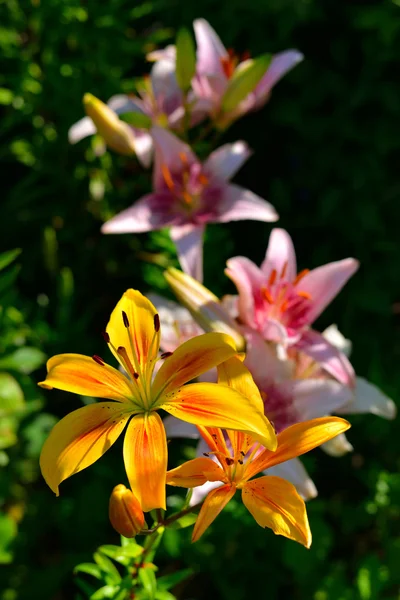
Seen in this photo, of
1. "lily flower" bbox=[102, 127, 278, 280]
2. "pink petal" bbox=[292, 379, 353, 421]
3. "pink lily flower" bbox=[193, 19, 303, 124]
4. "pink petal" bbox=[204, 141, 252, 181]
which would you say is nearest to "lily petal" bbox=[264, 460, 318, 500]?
"pink petal" bbox=[292, 379, 353, 421]

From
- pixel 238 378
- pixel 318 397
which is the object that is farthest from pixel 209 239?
pixel 238 378

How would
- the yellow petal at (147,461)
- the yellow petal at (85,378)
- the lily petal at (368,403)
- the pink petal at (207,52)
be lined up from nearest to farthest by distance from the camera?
the yellow petal at (147,461) < the yellow petal at (85,378) < the lily petal at (368,403) < the pink petal at (207,52)

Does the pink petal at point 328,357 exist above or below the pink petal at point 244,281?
below

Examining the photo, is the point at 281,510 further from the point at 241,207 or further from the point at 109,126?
the point at 109,126

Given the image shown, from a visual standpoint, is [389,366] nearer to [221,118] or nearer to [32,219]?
[221,118]

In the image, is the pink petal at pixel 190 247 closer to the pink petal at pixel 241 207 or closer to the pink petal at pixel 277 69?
the pink petal at pixel 241 207

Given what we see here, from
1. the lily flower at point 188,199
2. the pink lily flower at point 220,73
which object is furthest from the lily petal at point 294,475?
the pink lily flower at point 220,73

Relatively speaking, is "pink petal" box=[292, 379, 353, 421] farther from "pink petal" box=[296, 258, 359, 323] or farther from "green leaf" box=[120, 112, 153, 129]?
"green leaf" box=[120, 112, 153, 129]
